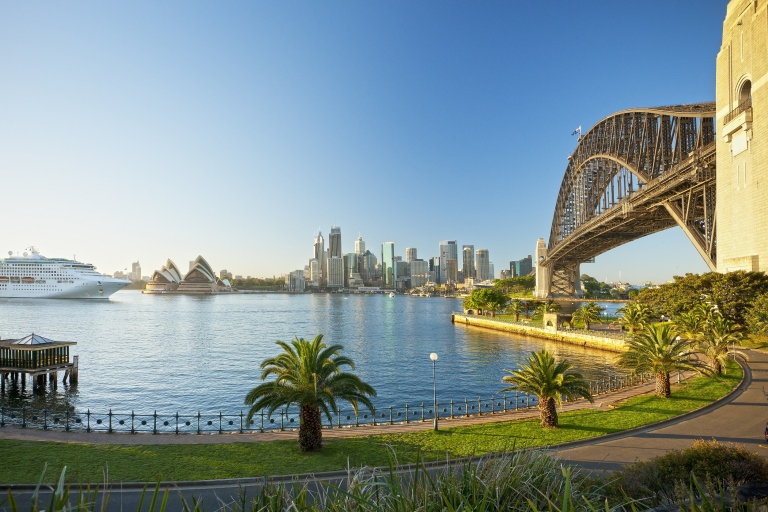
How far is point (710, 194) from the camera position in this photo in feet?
157

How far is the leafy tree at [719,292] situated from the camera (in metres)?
36.6

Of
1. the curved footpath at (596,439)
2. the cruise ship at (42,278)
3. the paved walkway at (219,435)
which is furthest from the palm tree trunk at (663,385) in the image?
the cruise ship at (42,278)

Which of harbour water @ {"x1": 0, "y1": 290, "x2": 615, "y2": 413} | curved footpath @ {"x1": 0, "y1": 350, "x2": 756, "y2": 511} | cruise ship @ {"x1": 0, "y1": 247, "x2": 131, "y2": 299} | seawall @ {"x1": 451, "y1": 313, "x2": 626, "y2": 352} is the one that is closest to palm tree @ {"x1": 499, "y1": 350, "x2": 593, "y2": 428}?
curved footpath @ {"x1": 0, "y1": 350, "x2": 756, "y2": 511}

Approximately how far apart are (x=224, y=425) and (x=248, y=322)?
69686mm

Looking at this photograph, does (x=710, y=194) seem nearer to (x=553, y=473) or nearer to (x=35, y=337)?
(x=553, y=473)

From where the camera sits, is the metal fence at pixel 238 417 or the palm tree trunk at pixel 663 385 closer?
the palm tree trunk at pixel 663 385

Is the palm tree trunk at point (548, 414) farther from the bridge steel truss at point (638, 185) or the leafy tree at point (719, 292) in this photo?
the bridge steel truss at point (638, 185)

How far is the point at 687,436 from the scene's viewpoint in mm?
18094

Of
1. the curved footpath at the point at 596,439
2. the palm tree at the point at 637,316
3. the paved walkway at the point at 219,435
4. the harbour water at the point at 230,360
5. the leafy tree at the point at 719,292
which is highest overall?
the leafy tree at the point at 719,292

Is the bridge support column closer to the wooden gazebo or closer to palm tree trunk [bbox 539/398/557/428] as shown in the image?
palm tree trunk [bbox 539/398/557/428]

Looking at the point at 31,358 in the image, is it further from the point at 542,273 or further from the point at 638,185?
the point at 542,273

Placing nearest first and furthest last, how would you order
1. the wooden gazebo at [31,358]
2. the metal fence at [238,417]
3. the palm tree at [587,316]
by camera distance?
the metal fence at [238,417] → the wooden gazebo at [31,358] → the palm tree at [587,316]

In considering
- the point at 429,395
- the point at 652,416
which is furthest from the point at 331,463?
the point at 429,395

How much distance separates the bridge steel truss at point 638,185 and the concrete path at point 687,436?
2829 cm
